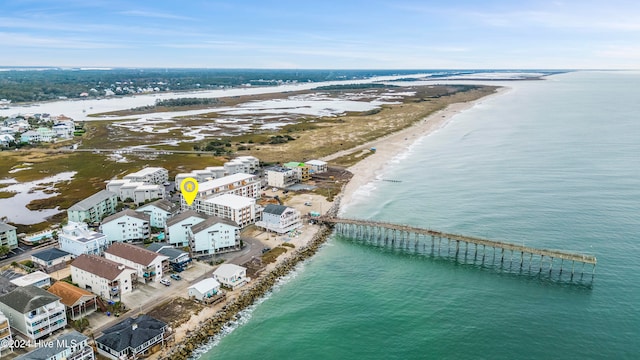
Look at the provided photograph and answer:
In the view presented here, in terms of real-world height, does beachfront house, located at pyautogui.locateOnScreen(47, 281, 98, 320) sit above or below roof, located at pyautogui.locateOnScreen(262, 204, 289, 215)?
below

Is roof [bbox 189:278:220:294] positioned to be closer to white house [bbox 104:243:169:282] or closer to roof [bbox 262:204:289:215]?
white house [bbox 104:243:169:282]

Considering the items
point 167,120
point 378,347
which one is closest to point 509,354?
point 378,347

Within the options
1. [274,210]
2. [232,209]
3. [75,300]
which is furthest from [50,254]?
[274,210]

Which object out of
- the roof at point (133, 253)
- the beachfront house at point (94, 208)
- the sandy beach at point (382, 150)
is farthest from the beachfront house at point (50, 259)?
the sandy beach at point (382, 150)

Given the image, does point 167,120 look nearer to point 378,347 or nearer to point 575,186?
point 575,186

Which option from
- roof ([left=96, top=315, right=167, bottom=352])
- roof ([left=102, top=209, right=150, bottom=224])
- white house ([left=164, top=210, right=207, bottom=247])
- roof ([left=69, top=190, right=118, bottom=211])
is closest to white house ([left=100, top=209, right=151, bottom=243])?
roof ([left=102, top=209, right=150, bottom=224])

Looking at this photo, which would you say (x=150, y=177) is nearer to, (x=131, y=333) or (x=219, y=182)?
(x=219, y=182)

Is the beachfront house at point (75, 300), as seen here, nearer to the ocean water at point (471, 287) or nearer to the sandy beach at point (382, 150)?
the ocean water at point (471, 287)
